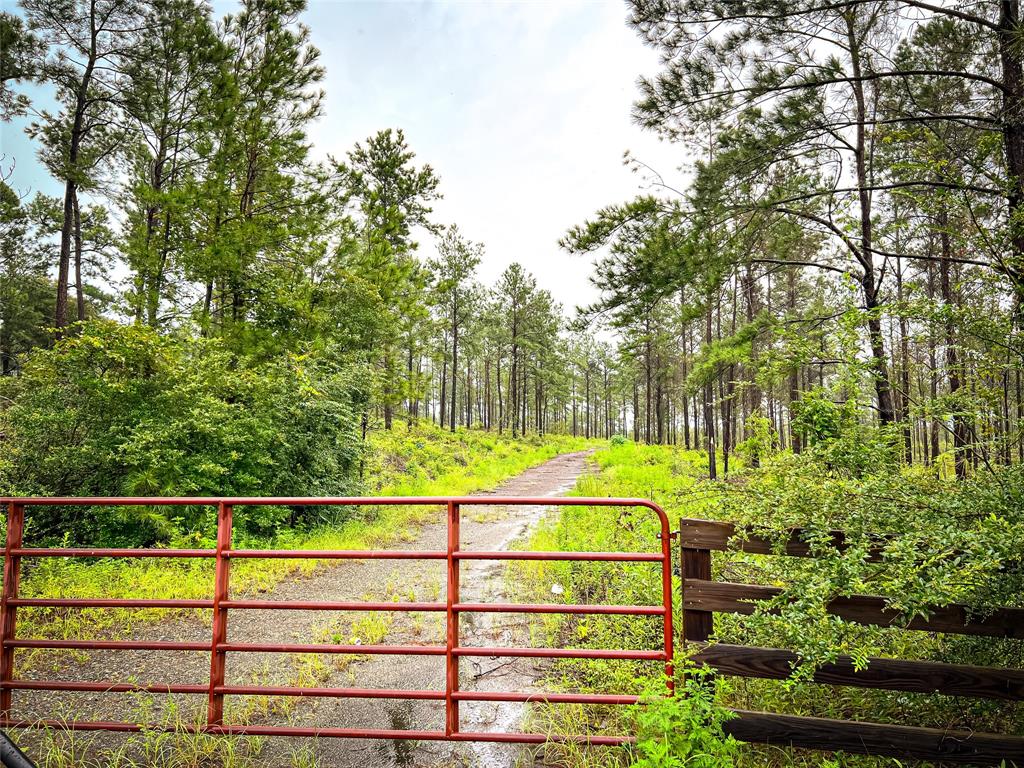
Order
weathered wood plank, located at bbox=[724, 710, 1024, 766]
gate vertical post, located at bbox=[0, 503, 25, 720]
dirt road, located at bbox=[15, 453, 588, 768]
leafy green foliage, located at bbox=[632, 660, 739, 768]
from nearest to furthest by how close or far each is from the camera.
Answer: leafy green foliage, located at bbox=[632, 660, 739, 768] < weathered wood plank, located at bbox=[724, 710, 1024, 766] < dirt road, located at bbox=[15, 453, 588, 768] < gate vertical post, located at bbox=[0, 503, 25, 720]

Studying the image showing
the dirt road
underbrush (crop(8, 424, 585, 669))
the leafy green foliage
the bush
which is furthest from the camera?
the bush

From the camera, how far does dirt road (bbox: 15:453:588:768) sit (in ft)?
10.7

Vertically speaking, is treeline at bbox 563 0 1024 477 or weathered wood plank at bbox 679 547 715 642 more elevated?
treeline at bbox 563 0 1024 477

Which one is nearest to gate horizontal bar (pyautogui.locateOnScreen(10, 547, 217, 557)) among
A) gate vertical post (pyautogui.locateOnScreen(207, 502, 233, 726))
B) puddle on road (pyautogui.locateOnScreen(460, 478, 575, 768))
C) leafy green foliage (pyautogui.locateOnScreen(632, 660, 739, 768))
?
gate vertical post (pyautogui.locateOnScreen(207, 502, 233, 726))

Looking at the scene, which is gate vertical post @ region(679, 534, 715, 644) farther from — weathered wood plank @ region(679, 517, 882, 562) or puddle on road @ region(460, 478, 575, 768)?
puddle on road @ region(460, 478, 575, 768)

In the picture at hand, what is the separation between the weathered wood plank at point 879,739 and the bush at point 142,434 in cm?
766

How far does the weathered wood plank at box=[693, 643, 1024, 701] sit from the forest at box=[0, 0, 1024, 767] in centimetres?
16

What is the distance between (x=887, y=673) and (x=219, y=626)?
4.28 meters

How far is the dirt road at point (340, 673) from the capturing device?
3271 millimetres

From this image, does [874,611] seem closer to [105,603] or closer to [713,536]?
[713,536]

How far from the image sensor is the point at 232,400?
30.1 feet

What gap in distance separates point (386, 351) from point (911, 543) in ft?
Answer: 45.5

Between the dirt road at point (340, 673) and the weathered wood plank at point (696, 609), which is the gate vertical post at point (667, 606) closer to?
the weathered wood plank at point (696, 609)

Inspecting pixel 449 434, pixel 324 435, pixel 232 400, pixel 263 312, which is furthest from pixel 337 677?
pixel 449 434
